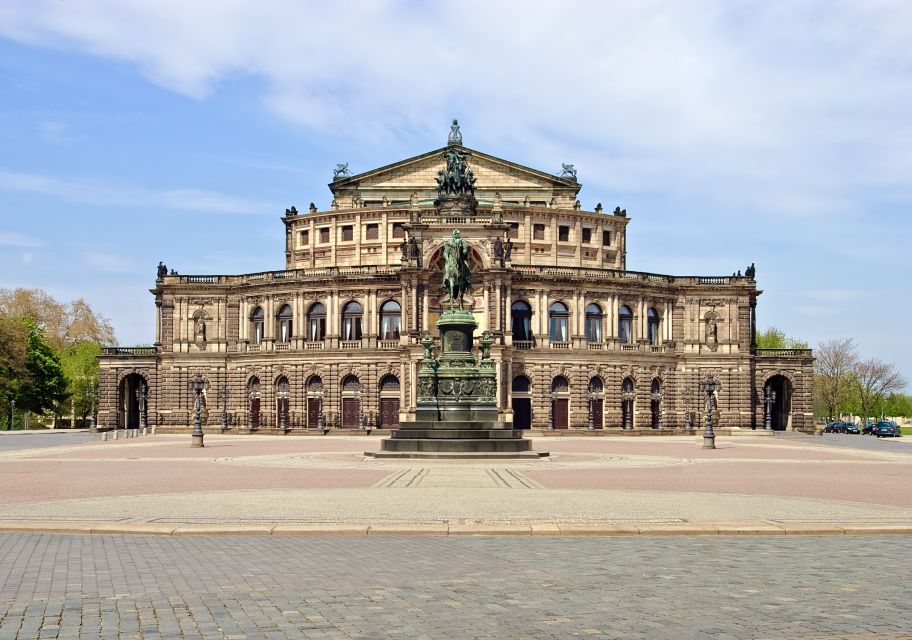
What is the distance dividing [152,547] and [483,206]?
84.5m

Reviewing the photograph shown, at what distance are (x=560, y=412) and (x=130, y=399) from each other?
148ft

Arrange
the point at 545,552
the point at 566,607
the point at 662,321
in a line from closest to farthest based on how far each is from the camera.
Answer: the point at 566,607 < the point at 545,552 < the point at 662,321

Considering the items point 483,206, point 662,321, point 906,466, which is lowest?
point 906,466

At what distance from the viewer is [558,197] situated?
106 m

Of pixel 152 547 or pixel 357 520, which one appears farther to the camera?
pixel 357 520

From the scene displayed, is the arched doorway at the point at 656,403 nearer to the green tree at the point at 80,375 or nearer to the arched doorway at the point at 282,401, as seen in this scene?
the arched doorway at the point at 282,401

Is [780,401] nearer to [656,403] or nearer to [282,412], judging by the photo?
[656,403]

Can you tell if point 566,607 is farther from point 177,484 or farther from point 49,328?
point 49,328

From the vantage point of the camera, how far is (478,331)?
90.8 metres

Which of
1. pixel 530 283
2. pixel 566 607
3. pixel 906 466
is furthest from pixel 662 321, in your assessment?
pixel 566 607

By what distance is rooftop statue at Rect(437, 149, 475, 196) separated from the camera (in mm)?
88250

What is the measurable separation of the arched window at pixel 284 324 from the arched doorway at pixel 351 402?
8070 millimetres

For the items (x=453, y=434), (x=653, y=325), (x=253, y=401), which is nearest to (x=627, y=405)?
(x=653, y=325)

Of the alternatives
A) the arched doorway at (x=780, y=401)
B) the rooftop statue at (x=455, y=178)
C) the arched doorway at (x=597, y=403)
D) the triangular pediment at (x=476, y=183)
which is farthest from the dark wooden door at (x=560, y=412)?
the triangular pediment at (x=476, y=183)
